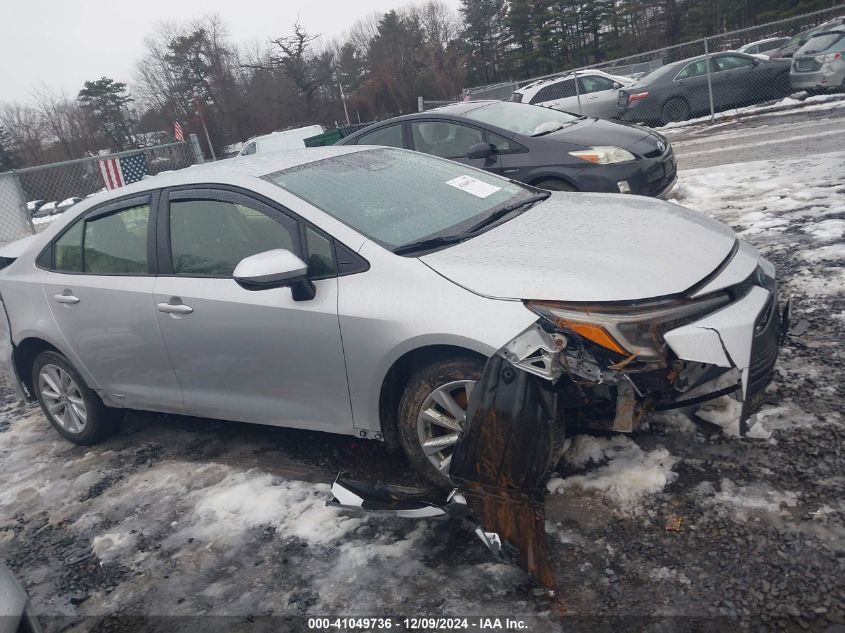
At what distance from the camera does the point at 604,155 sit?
263 inches

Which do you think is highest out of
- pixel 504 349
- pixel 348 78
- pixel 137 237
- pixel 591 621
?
pixel 348 78

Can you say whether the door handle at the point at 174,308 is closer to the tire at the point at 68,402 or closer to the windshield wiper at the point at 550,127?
the tire at the point at 68,402

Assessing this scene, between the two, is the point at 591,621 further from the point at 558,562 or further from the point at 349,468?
the point at 349,468

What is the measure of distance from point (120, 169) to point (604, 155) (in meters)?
9.27

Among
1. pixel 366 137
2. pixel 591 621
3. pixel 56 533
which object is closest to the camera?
pixel 591 621

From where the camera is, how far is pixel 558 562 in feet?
8.57

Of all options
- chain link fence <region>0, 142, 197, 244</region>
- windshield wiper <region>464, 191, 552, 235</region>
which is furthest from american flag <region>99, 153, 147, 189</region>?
windshield wiper <region>464, 191, 552, 235</region>

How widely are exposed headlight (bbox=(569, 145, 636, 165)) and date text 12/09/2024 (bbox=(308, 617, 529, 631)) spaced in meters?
5.18

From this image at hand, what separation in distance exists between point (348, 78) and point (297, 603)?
59781 millimetres

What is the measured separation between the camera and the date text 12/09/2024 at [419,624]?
7.76ft

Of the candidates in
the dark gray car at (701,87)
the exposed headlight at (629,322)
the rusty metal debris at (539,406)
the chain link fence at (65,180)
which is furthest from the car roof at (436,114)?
the dark gray car at (701,87)

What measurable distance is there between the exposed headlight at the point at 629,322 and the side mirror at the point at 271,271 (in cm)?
115

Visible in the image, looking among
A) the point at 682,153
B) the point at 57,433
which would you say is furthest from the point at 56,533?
the point at 682,153

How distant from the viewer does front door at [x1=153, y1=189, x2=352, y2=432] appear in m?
3.25
